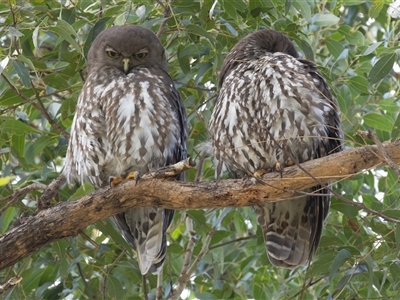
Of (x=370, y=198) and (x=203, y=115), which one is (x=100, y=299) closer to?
(x=203, y=115)

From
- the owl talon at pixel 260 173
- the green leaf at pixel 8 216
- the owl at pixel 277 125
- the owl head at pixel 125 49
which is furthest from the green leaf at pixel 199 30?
the green leaf at pixel 8 216

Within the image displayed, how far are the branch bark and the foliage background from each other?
40cm

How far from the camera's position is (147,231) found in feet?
16.5

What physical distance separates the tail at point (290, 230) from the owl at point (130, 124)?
65cm

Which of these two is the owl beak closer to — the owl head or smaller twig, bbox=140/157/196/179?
the owl head

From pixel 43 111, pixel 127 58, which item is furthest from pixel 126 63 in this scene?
pixel 43 111

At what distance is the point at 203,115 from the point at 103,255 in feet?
3.81

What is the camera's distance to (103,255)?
521 cm

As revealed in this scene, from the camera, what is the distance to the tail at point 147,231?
4.87 meters

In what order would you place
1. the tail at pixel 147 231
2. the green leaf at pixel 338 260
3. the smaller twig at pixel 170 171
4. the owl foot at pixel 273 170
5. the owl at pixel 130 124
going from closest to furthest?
the smaller twig at pixel 170 171
the owl foot at pixel 273 170
the green leaf at pixel 338 260
the owl at pixel 130 124
the tail at pixel 147 231

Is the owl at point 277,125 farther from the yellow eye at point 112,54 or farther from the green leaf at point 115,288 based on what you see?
the green leaf at point 115,288

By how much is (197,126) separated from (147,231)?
858 mm

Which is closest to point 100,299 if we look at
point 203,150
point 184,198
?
point 203,150

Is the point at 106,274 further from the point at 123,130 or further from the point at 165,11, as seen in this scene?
the point at 165,11
